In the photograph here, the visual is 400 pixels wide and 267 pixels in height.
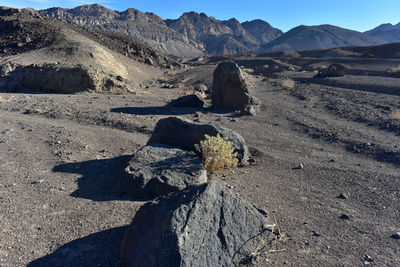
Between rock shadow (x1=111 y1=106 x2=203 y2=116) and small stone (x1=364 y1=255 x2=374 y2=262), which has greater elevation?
rock shadow (x1=111 y1=106 x2=203 y2=116)

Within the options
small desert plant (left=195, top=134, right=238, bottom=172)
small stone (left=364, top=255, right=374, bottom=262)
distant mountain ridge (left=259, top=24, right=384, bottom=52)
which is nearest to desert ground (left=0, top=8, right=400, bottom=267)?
small stone (left=364, top=255, right=374, bottom=262)

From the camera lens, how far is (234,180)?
5605mm

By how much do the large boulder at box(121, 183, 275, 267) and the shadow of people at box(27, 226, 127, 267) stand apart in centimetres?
21

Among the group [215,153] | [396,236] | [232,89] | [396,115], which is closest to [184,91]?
[232,89]

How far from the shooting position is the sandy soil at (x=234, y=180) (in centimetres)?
362

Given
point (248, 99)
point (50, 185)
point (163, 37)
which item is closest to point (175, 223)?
point (50, 185)

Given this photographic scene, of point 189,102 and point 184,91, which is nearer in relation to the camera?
point 189,102

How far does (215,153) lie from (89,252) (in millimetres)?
2965

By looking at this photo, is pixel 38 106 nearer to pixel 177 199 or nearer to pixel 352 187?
pixel 177 199

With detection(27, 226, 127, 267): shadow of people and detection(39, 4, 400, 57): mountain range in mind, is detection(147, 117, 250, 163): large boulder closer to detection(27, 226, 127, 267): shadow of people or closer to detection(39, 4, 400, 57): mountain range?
detection(27, 226, 127, 267): shadow of people

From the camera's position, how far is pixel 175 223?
301 cm

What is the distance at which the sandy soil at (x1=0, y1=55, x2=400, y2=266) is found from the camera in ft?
11.9

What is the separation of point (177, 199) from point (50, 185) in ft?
9.12

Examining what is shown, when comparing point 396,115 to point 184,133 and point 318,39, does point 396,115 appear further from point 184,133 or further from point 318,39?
point 318,39
